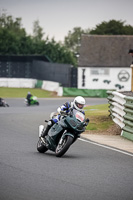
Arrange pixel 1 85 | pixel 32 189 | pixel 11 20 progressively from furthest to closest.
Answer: pixel 11 20 < pixel 1 85 < pixel 32 189

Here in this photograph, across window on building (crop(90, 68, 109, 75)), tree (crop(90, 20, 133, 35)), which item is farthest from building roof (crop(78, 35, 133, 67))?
tree (crop(90, 20, 133, 35))

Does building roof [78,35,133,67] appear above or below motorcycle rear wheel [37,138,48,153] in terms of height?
above

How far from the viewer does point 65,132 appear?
12359 mm

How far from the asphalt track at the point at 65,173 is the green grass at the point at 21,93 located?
135 ft

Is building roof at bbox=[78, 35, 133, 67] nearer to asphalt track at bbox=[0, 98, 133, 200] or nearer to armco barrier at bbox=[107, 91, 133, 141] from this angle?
armco barrier at bbox=[107, 91, 133, 141]

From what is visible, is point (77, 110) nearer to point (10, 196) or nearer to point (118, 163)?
point (118, 163)

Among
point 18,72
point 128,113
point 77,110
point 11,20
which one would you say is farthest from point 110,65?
point 11,20

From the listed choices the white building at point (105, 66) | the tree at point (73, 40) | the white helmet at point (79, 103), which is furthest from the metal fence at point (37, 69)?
the tree at point (73, 40)

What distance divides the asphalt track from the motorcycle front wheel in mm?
151

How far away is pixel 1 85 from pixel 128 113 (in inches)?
1985

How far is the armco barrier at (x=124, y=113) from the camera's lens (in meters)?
17.0

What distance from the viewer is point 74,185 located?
884cm

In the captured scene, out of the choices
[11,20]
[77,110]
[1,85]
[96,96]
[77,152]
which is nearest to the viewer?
[77,110]

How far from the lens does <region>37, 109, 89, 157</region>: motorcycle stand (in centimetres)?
1216
